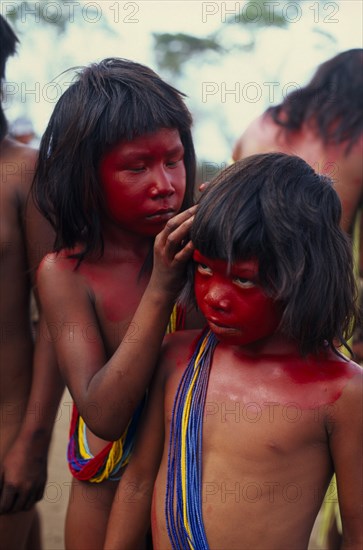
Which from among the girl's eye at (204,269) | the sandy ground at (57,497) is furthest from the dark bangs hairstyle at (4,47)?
the sandy ground at (57,497)

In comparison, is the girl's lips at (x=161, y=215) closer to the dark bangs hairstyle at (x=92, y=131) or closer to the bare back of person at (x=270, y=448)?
the dark bangs hairstyle at (x=92, y=131)

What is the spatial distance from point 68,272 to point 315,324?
2.20ft

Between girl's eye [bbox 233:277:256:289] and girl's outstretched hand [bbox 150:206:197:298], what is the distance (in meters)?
0.13

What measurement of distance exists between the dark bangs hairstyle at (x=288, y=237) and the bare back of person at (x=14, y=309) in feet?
2.93

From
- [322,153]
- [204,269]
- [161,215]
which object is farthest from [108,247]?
[322,153]

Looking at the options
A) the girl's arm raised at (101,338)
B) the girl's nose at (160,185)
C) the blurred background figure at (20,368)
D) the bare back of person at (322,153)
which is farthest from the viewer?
the bare back of person at (322,153)

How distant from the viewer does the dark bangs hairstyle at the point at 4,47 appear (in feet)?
8.53

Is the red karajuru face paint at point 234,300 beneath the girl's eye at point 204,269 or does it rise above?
beneath

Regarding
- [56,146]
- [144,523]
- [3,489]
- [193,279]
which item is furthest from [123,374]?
[3,489]

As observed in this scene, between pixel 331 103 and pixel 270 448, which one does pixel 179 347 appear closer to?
pixel 270 448

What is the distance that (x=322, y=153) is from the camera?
316 centimetres

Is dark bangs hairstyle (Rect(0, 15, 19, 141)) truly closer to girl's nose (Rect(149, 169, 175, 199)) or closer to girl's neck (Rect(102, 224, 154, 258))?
girl's neck (Rect(102, 224, 154, 258))

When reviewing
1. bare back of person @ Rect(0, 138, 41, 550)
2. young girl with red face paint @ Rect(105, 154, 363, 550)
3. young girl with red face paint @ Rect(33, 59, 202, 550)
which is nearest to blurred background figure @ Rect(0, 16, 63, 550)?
bare back of person @ Rect(0, 138, 41, 550)

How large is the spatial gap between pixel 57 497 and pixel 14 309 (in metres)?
2.15
